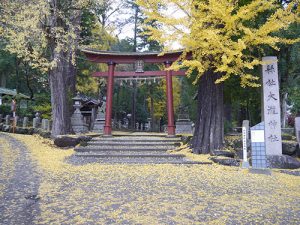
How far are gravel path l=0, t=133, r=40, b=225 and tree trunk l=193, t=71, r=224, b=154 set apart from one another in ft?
17.6

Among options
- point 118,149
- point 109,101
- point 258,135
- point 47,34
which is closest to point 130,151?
point 118,149

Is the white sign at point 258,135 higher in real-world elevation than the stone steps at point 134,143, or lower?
higher

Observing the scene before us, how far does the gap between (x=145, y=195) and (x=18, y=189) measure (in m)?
2.46

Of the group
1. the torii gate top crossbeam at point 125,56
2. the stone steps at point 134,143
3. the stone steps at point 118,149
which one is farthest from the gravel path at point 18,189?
the torii gate top crossbeam at point 125,56

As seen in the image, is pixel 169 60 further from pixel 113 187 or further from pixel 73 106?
pixel 113 187

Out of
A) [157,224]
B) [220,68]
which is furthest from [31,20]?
[157,224]

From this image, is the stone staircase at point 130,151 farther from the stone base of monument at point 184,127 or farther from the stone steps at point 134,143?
the stone base of monument at point 184,127

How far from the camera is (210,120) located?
9969 mm

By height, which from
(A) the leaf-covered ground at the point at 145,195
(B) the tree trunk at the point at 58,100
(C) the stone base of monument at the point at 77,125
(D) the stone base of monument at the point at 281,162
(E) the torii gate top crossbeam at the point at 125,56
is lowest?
(A) the leaf-covered ground at the point at 145,195

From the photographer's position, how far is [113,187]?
5.92 m

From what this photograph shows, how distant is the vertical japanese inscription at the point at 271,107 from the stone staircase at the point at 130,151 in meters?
2.56

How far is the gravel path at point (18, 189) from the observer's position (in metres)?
4.11

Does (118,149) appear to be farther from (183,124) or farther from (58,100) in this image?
(183,124)

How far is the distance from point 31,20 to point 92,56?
378cm
